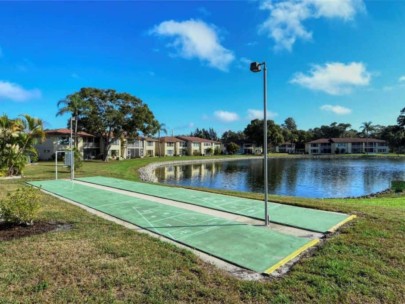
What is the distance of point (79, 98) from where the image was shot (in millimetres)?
39312

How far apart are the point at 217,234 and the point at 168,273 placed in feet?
7.03

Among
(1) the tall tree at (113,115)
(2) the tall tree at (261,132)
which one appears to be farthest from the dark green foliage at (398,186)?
(2) the tall tree at (261,132)

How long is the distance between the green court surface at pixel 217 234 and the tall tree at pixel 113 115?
33.4 meters

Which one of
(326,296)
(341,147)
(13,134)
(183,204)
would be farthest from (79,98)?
(341,147)

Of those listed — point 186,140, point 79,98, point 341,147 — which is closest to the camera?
point 79,98

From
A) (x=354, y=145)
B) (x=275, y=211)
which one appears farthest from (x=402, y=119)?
(x=354, y=145)

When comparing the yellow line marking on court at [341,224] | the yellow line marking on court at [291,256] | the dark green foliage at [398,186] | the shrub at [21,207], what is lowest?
the dark green foliage at [398,186]

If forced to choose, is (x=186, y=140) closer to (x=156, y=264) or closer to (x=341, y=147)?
(x=341, y=147)

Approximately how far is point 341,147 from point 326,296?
10135 centimetres

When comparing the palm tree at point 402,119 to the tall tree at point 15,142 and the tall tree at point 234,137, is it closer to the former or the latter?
the tall tree at point 15,142

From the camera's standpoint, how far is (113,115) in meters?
40.8

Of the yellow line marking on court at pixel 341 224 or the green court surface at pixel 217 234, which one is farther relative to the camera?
the yellow line marking on court at pixel 341 224

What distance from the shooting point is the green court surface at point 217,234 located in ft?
16.5

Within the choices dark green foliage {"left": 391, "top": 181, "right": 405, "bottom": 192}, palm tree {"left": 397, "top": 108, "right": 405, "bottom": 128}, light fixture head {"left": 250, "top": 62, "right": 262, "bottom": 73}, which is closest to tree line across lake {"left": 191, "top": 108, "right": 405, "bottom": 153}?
palm tree {"left": 397, "top": 108, "right": 405, "bottom": 128}
